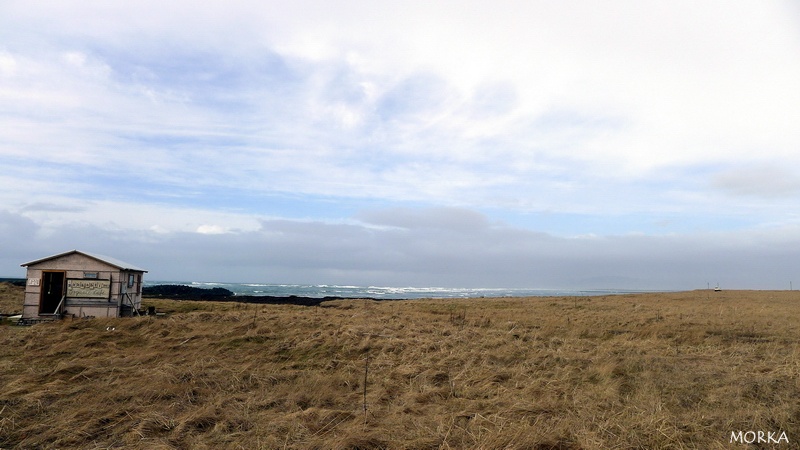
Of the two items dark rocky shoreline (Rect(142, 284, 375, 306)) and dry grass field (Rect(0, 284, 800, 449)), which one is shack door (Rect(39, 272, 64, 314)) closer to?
dry grass field (Rect(0, 284, 800, 449))

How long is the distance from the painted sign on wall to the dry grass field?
3.81 metres

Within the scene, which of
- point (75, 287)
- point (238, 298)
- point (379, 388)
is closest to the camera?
point (379, 388)

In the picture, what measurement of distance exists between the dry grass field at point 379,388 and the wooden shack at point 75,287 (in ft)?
12.0

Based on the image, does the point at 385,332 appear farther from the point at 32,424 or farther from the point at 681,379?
the point at 32,424

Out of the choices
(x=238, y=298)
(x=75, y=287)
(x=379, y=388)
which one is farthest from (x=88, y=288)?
(x=238, y=298)

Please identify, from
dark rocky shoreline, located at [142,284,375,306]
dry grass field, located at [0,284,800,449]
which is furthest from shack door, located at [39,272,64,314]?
dark rocky shoreline, located at [142,284,375,306]

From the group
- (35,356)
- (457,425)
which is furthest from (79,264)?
(457,425)

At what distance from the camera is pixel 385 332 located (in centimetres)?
1557

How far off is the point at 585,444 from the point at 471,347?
765 centimetres

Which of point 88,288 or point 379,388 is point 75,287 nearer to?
point 88,288

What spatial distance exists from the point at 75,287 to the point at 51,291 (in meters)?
1.66

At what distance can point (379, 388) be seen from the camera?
9453 mm

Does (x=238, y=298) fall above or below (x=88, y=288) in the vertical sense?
below

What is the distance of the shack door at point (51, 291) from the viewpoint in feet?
65.1
